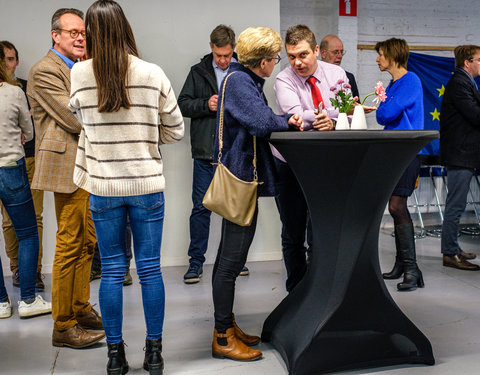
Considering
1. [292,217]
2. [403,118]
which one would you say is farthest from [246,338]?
[403,118]

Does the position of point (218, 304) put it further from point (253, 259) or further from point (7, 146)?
point (253, 259)

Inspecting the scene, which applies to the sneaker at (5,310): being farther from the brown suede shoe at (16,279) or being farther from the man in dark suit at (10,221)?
the brown suede shoe at (16,279)

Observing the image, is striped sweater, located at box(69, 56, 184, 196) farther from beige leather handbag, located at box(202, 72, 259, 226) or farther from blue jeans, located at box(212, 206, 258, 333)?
blue jeans, located at box(212, 206, 258, 333)

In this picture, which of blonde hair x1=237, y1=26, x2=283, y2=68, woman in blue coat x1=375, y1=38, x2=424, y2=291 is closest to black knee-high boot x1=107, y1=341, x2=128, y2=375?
blonde hair x1=237, y1=26, x2=283, y2=68

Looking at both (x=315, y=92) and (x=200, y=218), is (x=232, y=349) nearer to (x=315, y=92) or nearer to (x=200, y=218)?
(x=315, y=92)

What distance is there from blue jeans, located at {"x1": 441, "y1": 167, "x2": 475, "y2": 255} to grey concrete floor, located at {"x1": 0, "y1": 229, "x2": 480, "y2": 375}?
0.67ft

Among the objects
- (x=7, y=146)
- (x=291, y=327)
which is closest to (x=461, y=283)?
(x=291, y=327)

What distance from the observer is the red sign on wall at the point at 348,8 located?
19.7 ft

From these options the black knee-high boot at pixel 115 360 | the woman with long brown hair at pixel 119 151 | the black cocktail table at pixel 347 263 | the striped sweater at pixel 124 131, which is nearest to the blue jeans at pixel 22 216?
the woman with long brown hair at pixel 119 151

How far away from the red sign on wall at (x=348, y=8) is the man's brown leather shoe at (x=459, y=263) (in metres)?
3.07

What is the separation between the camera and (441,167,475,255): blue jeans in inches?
164

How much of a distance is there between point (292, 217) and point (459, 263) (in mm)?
1978

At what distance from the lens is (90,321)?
9.55 feet

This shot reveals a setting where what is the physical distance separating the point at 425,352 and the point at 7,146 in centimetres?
239
